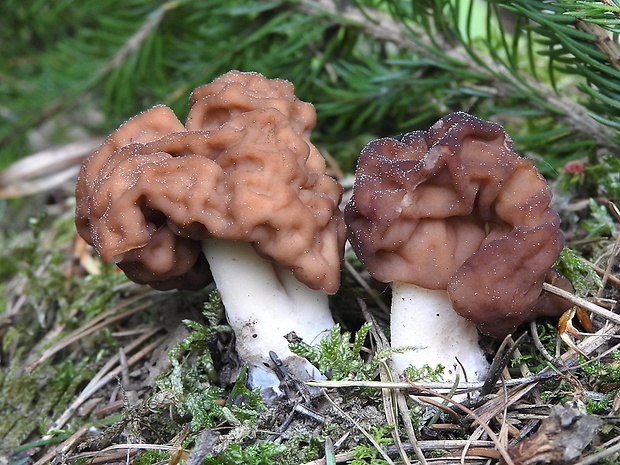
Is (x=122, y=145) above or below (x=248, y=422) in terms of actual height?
above

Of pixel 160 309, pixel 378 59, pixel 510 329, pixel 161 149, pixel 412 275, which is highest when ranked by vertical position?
pixel 161 149

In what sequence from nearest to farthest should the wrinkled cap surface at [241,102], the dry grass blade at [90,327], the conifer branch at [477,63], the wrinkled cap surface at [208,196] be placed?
the wrinkled cap surface at [208,196]
the wrinkled cap surface at [241,102]
the conifer branch at [477,63]
the dry grass blade at [90,327]

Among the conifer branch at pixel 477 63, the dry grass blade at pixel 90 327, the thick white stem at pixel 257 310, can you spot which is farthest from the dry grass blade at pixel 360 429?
the conifer branch at pixel 477 63

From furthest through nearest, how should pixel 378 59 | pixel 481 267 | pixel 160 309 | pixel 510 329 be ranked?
pixel 378 59
pixel 160 309
pixel 510 329
pixel 481 267

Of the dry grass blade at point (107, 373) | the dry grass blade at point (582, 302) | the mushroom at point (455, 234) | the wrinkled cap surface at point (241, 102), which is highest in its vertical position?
the wrinkled cap surface at point (241, 102)

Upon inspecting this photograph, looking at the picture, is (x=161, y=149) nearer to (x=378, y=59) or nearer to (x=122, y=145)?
(x=122, y=145)

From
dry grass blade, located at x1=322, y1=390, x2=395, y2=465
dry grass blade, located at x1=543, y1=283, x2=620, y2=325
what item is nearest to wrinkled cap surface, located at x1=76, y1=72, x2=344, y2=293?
dry grass blade, located at x1=322, y1=390, x2=395, y2=465

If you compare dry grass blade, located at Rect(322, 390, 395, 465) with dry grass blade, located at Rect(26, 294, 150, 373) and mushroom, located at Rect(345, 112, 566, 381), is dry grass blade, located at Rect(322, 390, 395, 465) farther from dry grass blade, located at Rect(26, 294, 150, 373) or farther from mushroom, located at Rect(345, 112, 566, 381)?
dry grass blade, located at Rect(26, 294, 150, 373)

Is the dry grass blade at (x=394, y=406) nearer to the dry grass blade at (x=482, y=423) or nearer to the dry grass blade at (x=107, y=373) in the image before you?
the dry grass blade at (x=482, y=423)

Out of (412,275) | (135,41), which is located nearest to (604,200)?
(412,275)
